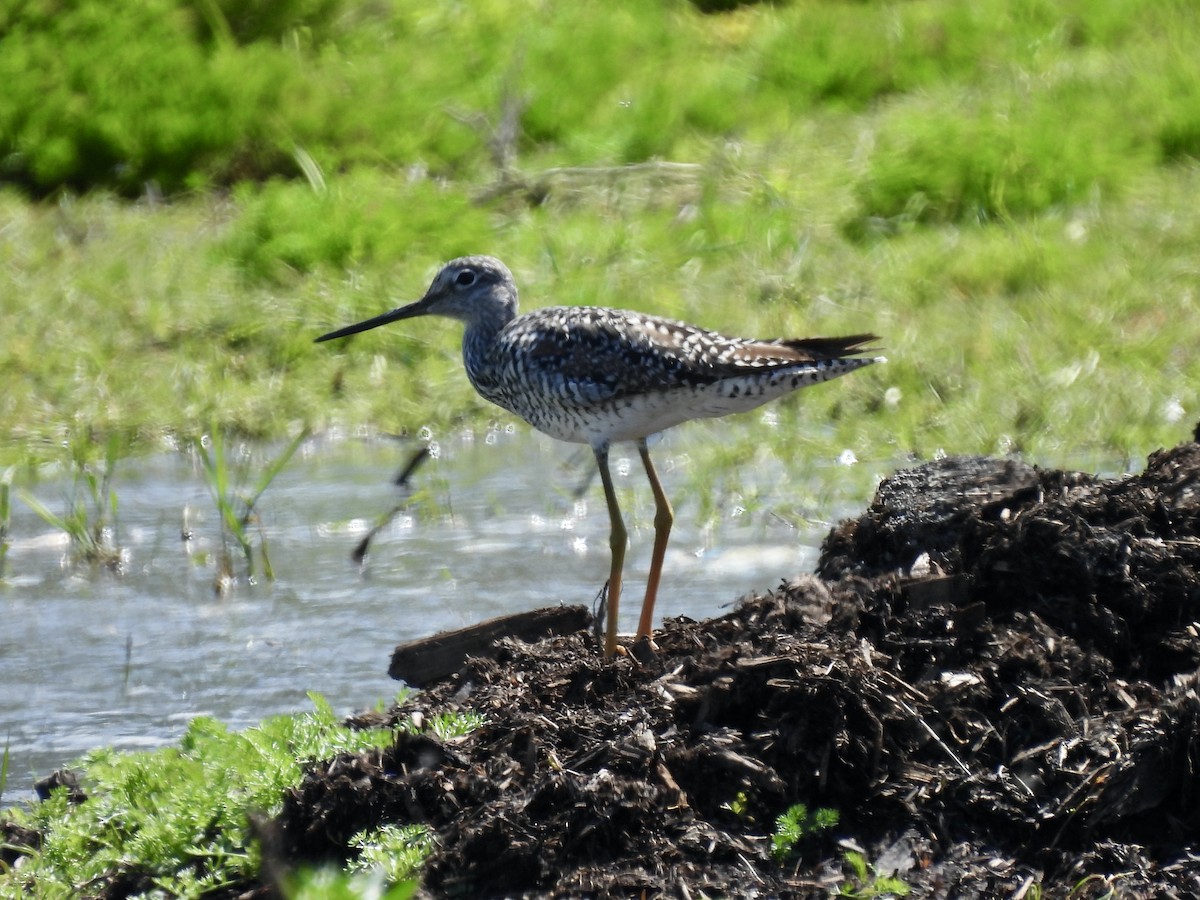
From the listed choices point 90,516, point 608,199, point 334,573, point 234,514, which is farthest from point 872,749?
point 608,199

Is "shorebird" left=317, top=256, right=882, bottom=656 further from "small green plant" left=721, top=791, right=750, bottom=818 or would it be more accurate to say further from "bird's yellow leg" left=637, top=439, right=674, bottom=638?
"small green plant" left=721, top=791, right=750, bottom=818

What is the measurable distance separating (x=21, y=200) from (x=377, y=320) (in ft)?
15.4

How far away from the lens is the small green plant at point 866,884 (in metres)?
3.67

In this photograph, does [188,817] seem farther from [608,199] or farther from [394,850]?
[608,199]

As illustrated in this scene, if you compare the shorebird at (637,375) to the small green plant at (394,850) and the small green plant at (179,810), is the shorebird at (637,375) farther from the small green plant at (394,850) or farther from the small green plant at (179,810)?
the small green plant at (394,850)

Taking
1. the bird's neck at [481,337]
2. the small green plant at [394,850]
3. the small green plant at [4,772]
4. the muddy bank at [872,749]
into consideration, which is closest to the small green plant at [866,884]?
the muddy bank at [872,749]

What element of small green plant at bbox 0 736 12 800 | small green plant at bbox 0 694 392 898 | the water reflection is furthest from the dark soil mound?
the water reflection

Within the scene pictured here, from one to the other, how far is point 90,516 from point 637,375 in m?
2.55

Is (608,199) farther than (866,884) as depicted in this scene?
Yes

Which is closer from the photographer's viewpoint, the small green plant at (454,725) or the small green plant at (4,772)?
the small green plant at (454,725)

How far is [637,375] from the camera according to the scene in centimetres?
544

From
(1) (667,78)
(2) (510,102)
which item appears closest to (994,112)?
(1) (667,78)

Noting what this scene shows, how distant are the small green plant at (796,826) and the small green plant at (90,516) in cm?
332

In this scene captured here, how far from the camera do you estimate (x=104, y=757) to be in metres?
4.37
